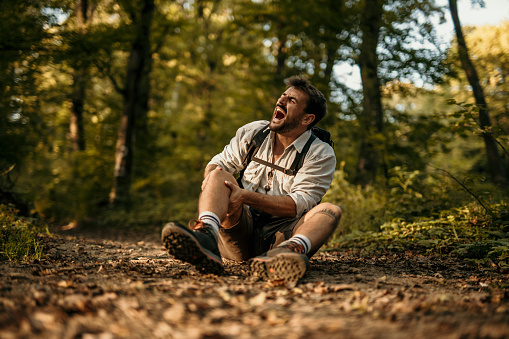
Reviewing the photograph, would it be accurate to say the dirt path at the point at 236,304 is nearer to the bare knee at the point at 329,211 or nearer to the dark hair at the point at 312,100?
the bare knee at the point at 329,211

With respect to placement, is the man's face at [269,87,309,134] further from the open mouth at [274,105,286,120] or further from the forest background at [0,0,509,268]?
the forest background at [0,0,509,268]

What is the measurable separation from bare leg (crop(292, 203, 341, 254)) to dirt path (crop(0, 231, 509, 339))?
0.97 feet

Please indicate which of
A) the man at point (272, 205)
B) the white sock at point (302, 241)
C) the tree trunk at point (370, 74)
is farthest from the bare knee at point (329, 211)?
the tree trunk at point (370, 74)

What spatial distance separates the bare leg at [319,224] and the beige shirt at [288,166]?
14 cm

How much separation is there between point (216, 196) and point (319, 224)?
822 millimetres

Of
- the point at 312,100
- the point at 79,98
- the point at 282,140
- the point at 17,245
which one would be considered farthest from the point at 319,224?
the point at 79,98

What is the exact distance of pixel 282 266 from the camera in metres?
2.50

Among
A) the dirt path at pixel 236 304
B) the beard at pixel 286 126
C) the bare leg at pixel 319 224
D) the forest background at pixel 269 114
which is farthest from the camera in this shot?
the forest background at pixel 269 114

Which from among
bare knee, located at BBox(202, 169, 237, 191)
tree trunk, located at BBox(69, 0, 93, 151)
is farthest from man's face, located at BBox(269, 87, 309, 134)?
tree trunk, located at BBox(69, 0, 93, 151)

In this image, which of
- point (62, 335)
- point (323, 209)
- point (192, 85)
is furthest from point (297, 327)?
point (192, 85)

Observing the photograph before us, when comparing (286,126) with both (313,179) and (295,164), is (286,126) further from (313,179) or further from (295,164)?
(313,179)

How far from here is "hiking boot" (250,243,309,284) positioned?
2.48 meters

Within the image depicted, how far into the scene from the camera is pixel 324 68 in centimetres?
1055

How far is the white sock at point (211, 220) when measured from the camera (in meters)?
2.75
